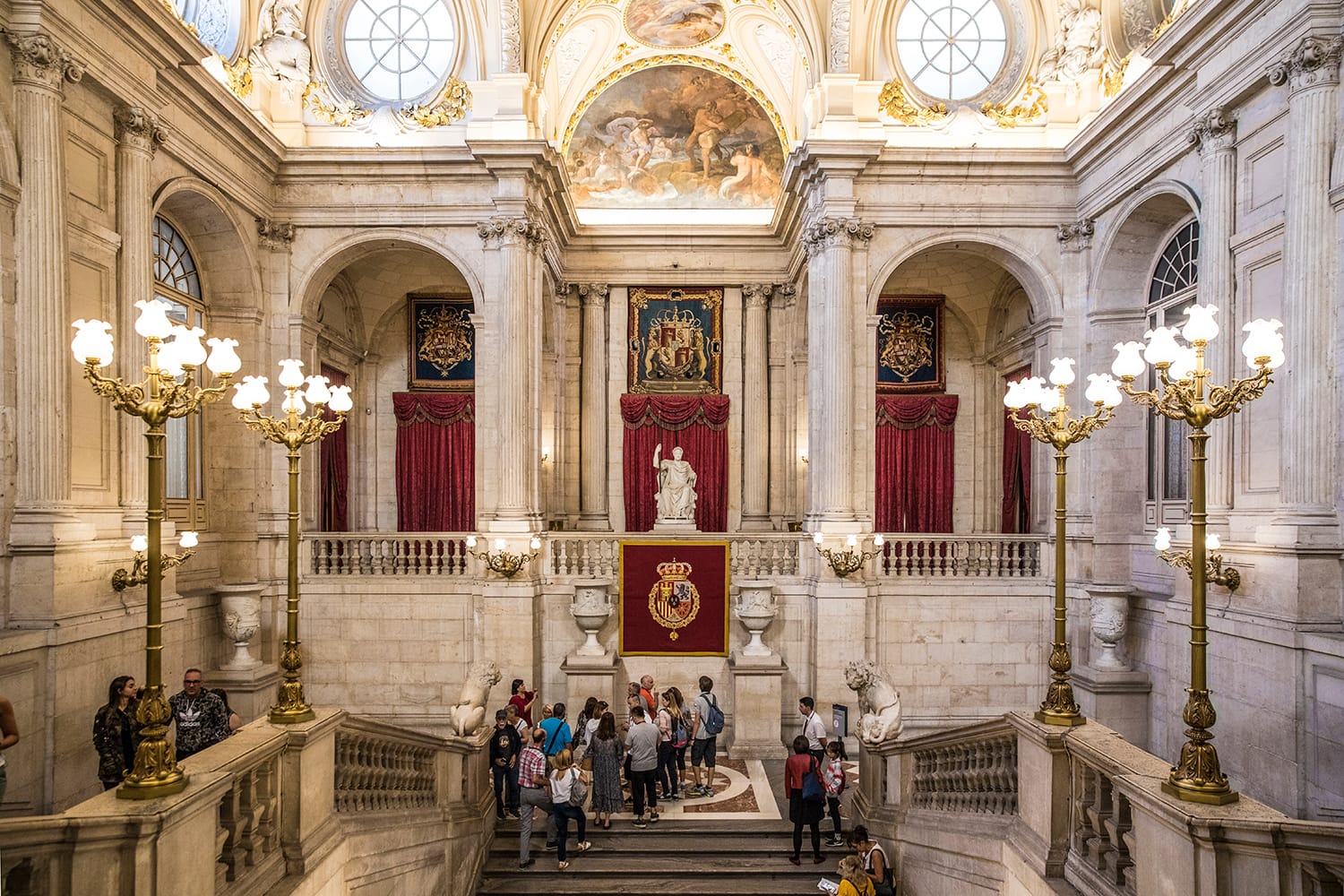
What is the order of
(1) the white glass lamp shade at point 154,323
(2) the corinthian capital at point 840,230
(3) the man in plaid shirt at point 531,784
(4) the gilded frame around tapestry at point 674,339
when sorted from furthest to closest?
(4) the gilded frame around tapestry at point 674,339 → (2) the corinthian capital at point 840,230 → (3) the man in plaid shirt at point 531,784 → (1) the white glass lamp shade at point 154,323

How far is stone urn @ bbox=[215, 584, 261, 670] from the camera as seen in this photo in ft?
42.4

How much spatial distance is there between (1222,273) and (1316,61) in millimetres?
2411

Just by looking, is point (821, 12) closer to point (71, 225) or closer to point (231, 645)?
point (71, 225)

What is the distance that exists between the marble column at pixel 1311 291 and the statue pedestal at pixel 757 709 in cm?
700

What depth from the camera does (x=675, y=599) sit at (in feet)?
46.5

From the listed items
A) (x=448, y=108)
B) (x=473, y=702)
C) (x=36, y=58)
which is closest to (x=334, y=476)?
(x=448, y=108)

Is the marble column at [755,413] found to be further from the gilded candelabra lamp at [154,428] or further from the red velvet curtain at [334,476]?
the gilded candelabra lamp at [154,428]

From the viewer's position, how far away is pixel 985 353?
18750mm

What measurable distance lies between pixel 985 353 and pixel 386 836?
592 inches

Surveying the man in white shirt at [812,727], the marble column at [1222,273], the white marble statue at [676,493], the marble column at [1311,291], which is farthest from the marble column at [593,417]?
the marble column at [1311,291]

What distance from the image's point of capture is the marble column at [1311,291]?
9.00 m

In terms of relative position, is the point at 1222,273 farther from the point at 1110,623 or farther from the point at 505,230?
the point at 505,230

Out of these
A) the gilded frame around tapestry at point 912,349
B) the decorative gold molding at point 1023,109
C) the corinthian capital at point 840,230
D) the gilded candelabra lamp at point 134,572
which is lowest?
the gilded candelabra lamp at point 134,572

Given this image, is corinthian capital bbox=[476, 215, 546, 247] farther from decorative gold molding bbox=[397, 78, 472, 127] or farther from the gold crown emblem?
the gold crown emblem
